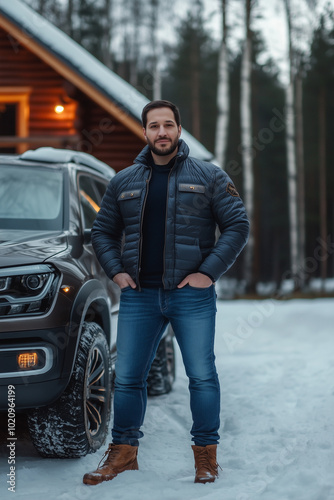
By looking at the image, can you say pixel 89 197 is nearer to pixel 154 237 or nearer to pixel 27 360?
pixel 154 237

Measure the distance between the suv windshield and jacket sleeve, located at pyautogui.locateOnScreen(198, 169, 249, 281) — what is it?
1241 mm

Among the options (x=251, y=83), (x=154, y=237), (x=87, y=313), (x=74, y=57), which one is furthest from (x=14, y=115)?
(x=251, y=83)

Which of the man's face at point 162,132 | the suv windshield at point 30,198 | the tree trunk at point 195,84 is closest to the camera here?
the man's face at point 162,132

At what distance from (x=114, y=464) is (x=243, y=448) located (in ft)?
3.57

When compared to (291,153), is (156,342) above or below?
below

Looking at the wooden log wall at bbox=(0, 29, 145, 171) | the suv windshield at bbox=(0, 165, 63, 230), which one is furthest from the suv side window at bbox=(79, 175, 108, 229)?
the wooden log wall at bbox=(0, 29, 145, 171)

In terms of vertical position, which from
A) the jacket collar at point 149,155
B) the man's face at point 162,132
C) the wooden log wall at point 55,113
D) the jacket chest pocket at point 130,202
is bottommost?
the jacket chest pocket at point 130,202

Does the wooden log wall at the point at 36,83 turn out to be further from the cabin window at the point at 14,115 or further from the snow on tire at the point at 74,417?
the snow on tire at the point at 74,417

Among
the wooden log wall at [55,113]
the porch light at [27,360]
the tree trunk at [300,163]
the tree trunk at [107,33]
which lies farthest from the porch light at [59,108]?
the tree trunk at [107,33]

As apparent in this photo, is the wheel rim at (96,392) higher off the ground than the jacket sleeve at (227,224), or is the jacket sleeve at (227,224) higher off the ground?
the jacket sleeve at (227,224)

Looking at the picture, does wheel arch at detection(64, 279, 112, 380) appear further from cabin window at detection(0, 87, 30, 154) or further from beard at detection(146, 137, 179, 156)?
cabin window at detection(0, 87, 30, 154)

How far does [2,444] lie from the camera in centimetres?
418

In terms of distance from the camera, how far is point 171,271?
10.8 ft

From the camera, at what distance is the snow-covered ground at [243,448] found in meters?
3.13
